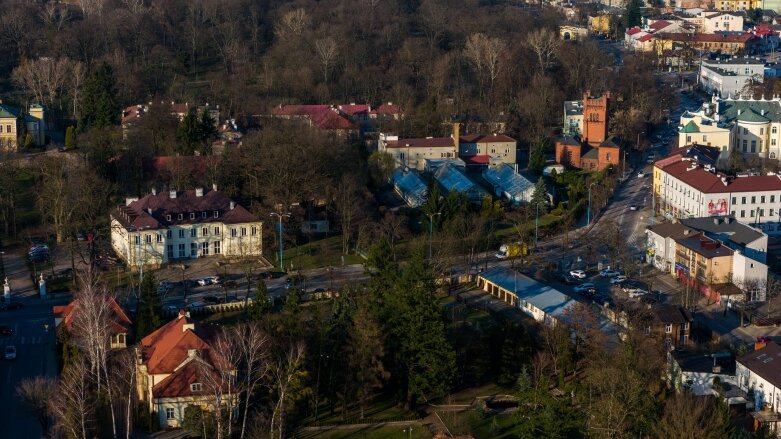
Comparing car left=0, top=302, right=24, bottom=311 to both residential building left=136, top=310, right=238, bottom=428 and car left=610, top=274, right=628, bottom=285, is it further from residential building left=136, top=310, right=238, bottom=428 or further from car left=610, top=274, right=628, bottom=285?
car left=610, top=274, right=628, bottom=285

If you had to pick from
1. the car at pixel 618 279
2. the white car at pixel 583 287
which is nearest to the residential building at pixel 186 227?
the white car at pixel 583 287

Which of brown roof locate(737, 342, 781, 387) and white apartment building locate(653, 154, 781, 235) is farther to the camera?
white apartment building locate(653, 154, 781, 235)

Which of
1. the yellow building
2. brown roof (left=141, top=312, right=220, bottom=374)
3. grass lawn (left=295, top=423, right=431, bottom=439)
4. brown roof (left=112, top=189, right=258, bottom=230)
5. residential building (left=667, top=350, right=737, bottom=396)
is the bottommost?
grass lawn (left=295, top=423, right=431, bottom=439)

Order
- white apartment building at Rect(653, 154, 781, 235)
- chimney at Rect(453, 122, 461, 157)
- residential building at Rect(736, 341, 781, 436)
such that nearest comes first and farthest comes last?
residential building at Rect(736, 341, 781, 436)
white apartment building at Rect(653, 154, 781, 235)
chimney at Rect(453, 122, 461, 157)

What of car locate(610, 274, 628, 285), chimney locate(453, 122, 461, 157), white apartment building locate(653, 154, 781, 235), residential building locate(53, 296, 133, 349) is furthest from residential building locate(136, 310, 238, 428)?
chimney locate(453, 122, 461, 157)

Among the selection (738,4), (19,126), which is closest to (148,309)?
(19,126)

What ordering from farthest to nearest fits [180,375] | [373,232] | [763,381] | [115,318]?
[373,232]
[115,318]
[763,381]
[180,375]

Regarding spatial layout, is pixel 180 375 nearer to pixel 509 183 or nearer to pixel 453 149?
pixel 509 183
